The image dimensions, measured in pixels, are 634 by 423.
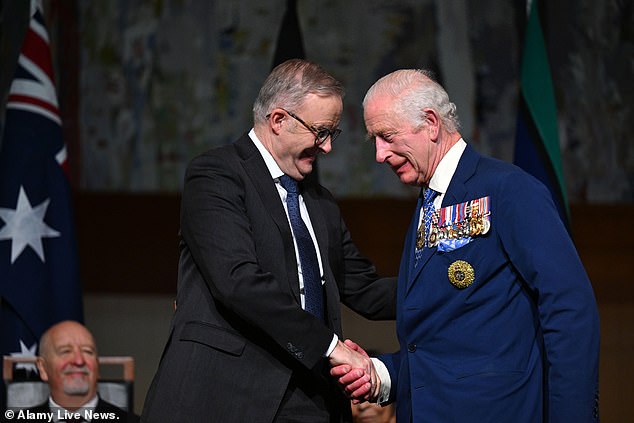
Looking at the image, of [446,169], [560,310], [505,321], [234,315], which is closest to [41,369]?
[234,315]

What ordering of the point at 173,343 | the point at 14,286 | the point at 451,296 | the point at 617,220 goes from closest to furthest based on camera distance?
the point at 451,296 → the point at 173,343 → the point at 14,286 → the point at 617,220

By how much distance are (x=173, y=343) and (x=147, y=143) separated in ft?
11.4

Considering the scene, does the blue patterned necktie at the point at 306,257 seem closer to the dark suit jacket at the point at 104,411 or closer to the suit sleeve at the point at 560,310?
the suit sleeve at the point at 560,310

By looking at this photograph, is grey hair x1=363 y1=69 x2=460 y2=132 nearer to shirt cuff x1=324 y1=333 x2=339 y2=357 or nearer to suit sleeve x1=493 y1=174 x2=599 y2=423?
suit sleeve x1=493 y1=174 x2=599 y2=423

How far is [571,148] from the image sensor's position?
228 inches

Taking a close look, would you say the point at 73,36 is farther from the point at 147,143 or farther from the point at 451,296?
the point at 451,296

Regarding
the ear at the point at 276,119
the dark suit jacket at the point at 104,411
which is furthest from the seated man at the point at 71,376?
the ear at the point at 276,119

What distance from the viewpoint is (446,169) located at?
2.56 m

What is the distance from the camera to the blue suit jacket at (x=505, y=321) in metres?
2.25

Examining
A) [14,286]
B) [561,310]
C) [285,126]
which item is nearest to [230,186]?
[285,126]

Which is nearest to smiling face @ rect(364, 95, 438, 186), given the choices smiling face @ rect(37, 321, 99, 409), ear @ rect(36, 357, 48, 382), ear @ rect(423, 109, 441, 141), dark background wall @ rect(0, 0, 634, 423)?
ear @ rect(423, 109, 441, 141)

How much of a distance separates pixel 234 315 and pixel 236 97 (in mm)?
3430

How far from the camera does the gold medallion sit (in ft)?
7.84

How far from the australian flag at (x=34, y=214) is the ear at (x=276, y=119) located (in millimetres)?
2021
